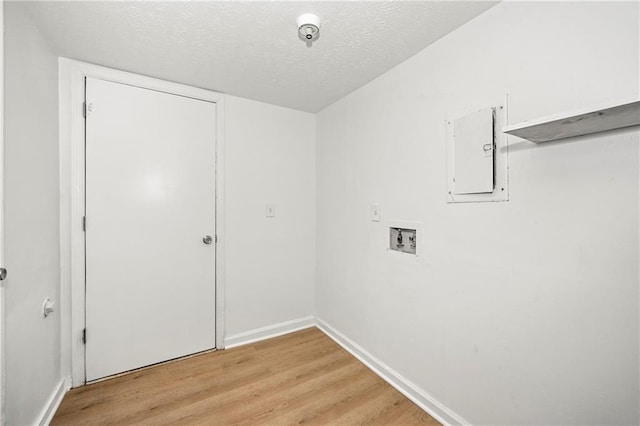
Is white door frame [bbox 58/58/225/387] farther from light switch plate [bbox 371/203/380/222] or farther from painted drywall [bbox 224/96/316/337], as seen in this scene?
light switch plate [bbox 371/203/380/222]

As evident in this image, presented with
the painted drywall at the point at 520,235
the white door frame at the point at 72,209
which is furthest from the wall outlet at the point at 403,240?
the white door frame at the point at 72,209

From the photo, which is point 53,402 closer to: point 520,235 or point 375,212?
point 375,212

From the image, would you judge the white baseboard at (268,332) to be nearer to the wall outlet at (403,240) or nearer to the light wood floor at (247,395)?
the light wood floor at (247,395)

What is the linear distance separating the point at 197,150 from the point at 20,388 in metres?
1.74

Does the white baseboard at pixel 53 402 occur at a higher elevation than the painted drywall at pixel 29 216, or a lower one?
lower

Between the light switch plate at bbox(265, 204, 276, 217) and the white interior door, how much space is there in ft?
1.65

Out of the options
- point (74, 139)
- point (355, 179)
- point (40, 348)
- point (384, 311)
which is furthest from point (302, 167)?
point (40, 348)

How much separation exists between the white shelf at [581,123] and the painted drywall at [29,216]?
2.19 m

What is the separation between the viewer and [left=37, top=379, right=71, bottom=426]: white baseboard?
1530 millimetres

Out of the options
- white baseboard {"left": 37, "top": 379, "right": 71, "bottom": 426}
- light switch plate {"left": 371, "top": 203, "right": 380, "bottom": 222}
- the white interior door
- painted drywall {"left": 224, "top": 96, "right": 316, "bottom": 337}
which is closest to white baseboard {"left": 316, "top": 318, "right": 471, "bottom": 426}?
painted drywall {"left": 224, "top": 96, "right": 316, "bottom": 337}

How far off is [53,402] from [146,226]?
1.18 m

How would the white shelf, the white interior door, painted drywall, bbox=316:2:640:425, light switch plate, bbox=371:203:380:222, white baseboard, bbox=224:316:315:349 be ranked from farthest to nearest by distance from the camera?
white baseboard, bbox=224:316:315:349
light switch plate, bbox=371:203:380:222
the white interior door
painted drywall, bbox=316:2:640:425
the white shelf

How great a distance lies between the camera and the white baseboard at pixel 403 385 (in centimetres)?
158

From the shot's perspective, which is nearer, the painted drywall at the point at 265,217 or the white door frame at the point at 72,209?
the white door frame at the point at 72,209
